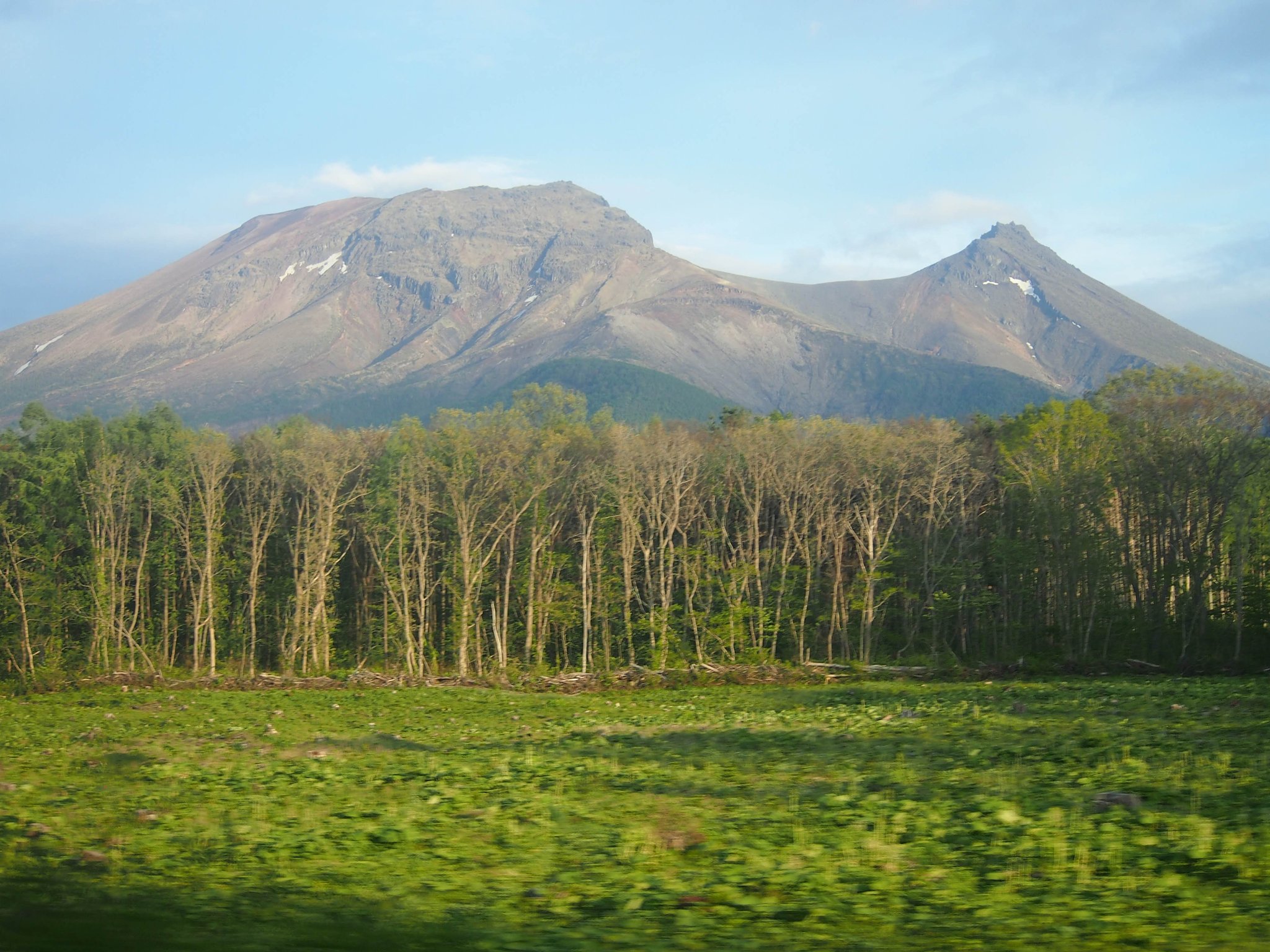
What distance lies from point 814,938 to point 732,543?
4989cm

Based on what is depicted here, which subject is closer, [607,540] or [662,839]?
[662,839]

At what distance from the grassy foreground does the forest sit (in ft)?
83.5

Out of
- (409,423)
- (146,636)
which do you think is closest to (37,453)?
(146,636)

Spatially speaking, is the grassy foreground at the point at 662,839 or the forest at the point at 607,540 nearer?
the grassy foreground at the point at 662,839

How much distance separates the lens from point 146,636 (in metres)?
52.8

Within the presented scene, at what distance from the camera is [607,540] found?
171 ft

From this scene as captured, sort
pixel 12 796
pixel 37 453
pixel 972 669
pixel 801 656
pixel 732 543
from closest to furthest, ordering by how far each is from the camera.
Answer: pixel 12 796 < pixel 972 669 < pixel 801 656 < pixel 37 453 < pixel 732 543

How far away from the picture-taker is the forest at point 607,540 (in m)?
42.7

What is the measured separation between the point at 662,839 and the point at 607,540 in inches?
1667

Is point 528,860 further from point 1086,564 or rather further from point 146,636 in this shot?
point 146,636

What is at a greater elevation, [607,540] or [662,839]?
[607,540]

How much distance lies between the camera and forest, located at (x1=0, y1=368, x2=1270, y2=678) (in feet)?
140

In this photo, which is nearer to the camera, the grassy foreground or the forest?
the grassy foreground

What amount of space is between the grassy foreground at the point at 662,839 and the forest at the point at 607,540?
2545cm
